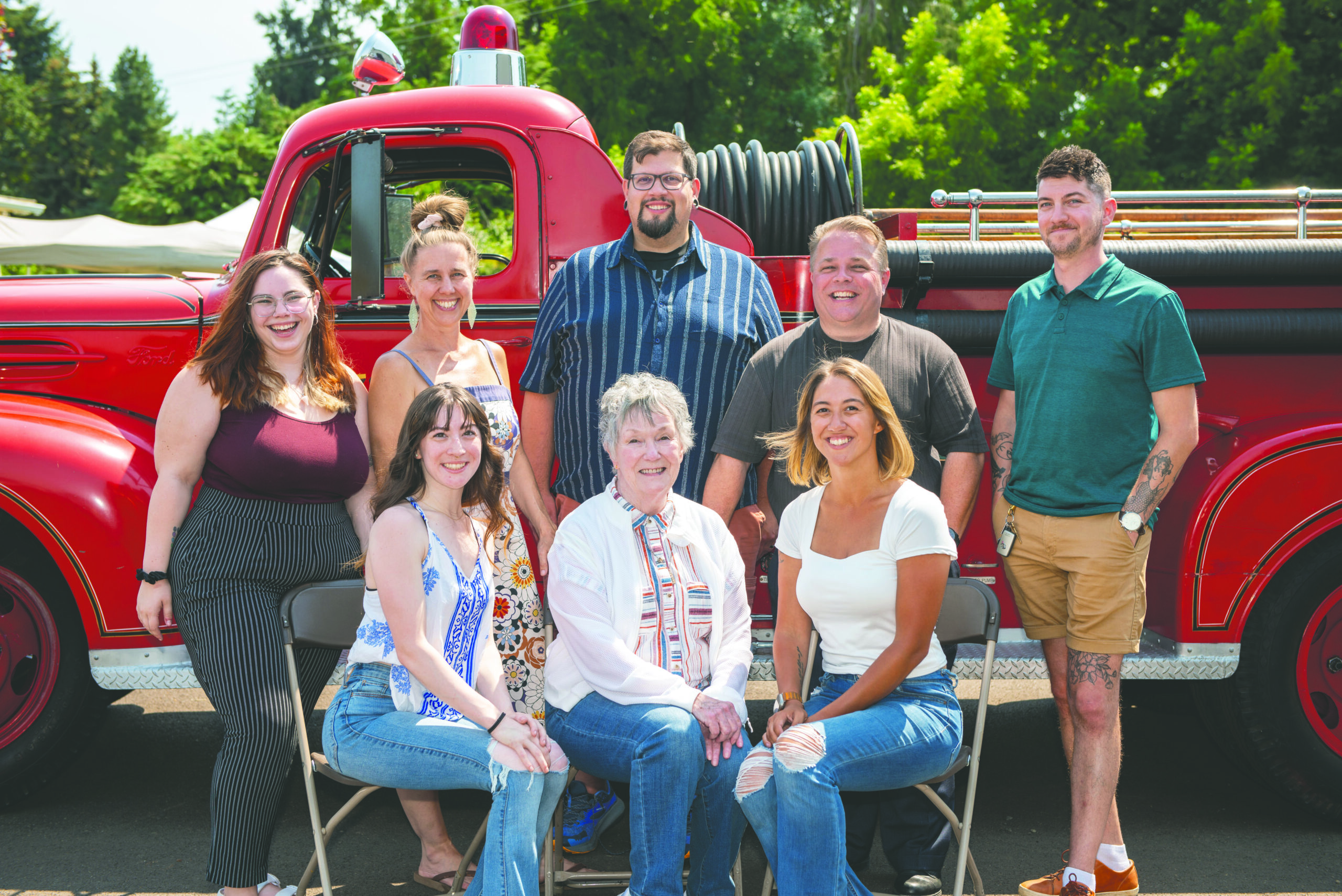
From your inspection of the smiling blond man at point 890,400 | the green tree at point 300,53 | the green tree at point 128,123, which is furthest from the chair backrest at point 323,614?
the green tree at point 300,53

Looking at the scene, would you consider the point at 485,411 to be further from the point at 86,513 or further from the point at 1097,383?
the point at 1097,383

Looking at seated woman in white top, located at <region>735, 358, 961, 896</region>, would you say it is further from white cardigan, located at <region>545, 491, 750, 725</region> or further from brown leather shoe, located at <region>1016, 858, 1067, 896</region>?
brown leather shoe, located at <region>1016, 858, 1067, 896</region>

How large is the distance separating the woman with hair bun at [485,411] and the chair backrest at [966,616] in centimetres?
112

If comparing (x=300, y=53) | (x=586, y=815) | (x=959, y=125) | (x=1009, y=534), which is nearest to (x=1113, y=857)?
(x=1009, y=534)

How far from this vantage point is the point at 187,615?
2.93 m

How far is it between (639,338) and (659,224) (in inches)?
13.6

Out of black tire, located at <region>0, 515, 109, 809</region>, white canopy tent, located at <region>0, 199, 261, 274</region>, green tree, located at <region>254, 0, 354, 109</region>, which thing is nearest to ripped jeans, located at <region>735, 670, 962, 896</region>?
black tire, located at <region>0, 515, 109, 809</region>

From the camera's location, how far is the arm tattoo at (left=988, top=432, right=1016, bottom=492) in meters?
3.23

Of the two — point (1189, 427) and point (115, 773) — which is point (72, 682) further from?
point (1189, 427)

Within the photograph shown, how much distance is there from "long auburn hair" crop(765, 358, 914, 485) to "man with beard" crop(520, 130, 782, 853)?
40 cm

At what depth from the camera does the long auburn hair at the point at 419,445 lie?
2785 mm

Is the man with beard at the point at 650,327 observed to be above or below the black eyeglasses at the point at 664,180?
below

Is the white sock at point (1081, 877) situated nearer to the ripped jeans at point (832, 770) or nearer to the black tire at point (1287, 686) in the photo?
the ripped jeans at point (832, 770)

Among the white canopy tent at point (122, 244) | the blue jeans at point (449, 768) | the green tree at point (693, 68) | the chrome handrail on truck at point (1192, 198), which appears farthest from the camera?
the green tree at point (693, 68)
